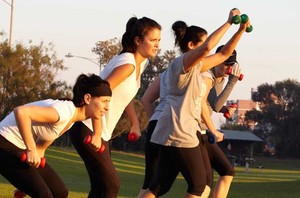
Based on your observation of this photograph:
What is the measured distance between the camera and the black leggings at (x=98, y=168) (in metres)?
7.17

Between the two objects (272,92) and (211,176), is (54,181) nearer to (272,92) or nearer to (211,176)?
(211,176)

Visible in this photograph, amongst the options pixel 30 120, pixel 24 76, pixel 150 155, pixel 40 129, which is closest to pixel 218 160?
pixel 150 155

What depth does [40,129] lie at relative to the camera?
667 centimetres

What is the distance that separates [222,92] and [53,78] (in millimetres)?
46118

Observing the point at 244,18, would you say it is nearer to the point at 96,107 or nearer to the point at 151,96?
the point at 96,107

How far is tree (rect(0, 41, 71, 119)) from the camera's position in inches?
2042

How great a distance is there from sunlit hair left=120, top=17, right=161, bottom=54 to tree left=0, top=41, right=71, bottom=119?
4464 cm

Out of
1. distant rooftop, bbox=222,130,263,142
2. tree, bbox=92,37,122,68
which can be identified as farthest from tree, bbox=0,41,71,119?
distant rooftop, bbox=222,130,263,142

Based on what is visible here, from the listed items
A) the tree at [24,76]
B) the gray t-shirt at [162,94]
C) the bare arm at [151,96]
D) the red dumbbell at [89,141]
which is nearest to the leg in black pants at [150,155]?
the gray t-shirt at [162,94]

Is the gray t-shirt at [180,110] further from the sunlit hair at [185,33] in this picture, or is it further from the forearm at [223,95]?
the forearm at [223,95]

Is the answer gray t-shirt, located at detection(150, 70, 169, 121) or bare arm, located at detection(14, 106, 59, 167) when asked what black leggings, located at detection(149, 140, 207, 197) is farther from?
bare arm, located at detection(14, 106, 59, 167)

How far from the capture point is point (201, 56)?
697 cm

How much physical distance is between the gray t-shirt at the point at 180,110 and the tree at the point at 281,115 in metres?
91.2

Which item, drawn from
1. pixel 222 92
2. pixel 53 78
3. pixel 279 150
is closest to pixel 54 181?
pixel 222 92
